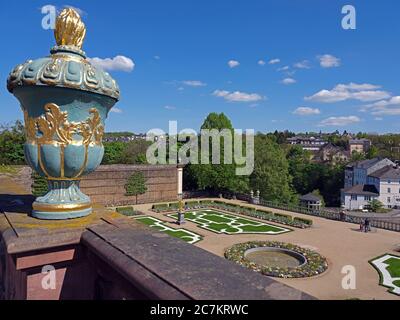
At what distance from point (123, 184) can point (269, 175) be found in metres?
16.9

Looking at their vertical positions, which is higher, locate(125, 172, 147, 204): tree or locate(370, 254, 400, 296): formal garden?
locate(125, 172, 147, 204): tree

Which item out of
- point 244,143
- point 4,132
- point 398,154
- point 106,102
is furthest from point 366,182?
point 106,102

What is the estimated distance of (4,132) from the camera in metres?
30.8

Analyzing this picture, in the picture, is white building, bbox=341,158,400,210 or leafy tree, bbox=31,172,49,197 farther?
white building, bbox=341,158,400,210

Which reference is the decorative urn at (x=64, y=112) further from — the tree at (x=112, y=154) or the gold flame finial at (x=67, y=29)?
the tree at (x=112, y=154)

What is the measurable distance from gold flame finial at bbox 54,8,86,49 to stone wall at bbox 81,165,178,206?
28048mm

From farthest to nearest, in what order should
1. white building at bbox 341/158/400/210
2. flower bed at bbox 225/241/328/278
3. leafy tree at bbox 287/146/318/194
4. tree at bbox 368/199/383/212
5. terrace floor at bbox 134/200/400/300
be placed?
leafy tree at bbox 287/146/318/194, white building at bbox 341/158/400/210, tree at bbox 368/199/383/212, flower bed at bbox 225/241/328/278, terrace floor at bbox 134/200/400/300

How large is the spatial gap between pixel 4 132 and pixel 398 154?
8334 centimetres

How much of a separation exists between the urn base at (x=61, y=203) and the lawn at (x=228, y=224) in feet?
62.4

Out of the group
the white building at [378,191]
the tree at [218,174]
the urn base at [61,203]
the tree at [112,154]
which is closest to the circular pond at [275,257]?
the urn base at [61,203]

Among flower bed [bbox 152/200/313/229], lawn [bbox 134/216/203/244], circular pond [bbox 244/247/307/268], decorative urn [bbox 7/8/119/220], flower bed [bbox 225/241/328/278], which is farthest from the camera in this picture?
flower bed [bbox 152/200/313/229]

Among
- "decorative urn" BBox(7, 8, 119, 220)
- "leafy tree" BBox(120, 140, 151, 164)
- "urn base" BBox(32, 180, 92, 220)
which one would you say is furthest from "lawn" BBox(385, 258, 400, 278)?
"leafy tree" BBox(120, 140, 151, 164)

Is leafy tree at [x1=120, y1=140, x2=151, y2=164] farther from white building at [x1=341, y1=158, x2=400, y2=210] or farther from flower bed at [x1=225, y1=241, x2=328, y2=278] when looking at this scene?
white building at [x1=341, y1=158, x2=400, y2=210]

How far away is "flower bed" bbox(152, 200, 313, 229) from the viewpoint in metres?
24.0
